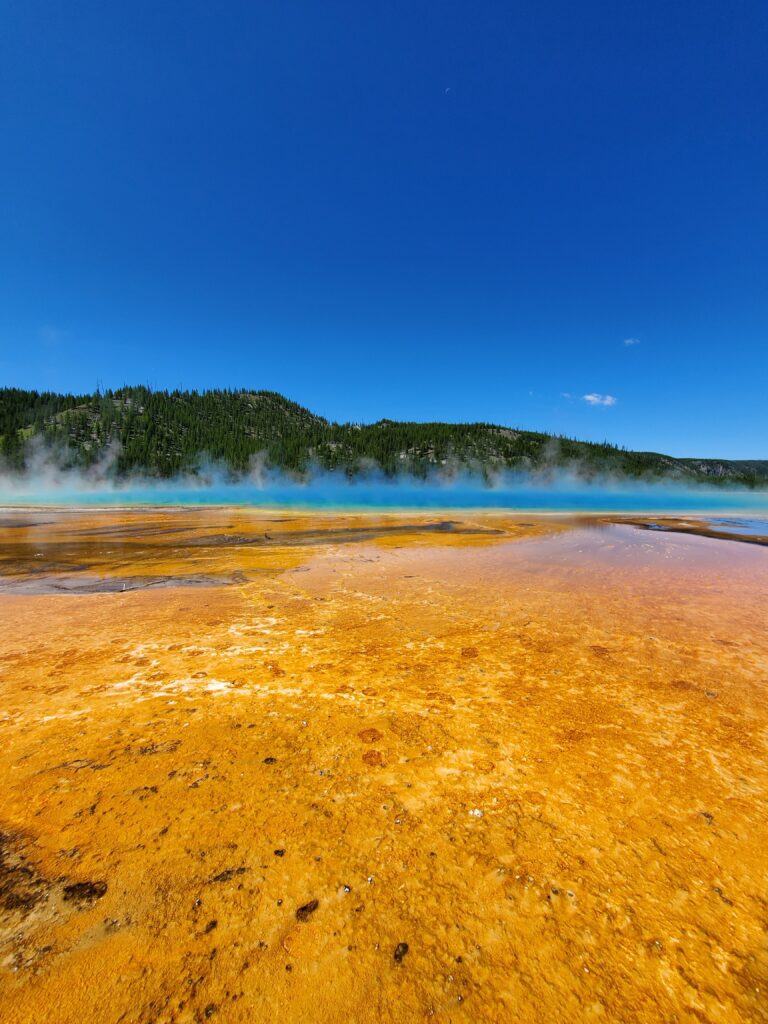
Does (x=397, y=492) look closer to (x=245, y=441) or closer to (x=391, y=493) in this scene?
(x=391, y=493)

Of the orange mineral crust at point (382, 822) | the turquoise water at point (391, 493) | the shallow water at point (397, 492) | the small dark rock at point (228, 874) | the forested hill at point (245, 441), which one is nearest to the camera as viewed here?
the orange mineral crust at point (382, 822)

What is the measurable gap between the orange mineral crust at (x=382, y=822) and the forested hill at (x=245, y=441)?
407 feet

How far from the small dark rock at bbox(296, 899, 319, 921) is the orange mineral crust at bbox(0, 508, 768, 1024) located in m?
0.01

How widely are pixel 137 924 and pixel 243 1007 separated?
0.67 metres

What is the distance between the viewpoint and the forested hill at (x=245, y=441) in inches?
4520

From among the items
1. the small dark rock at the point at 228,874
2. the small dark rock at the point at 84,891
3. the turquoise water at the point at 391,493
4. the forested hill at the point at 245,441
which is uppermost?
the forested hill at the point at 245,441

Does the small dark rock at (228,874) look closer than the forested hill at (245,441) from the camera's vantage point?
Yes

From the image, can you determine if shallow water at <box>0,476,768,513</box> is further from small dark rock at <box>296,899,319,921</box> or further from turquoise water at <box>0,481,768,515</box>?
small dark rock at <box>296,899,319,921</box>

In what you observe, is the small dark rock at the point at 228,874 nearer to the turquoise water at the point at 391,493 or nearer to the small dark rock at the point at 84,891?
the small dark rock at the point at 84,891

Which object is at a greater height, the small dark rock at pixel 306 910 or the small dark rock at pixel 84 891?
the small dark rock at pixel 306 910

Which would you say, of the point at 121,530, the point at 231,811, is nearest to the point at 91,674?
the point at 231,811

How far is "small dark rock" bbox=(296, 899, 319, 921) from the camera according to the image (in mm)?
1958

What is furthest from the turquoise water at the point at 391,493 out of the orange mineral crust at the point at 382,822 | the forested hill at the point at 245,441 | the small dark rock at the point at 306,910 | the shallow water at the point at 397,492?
the small dark rock at the point at 306,910

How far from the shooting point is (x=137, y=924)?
1.92m
